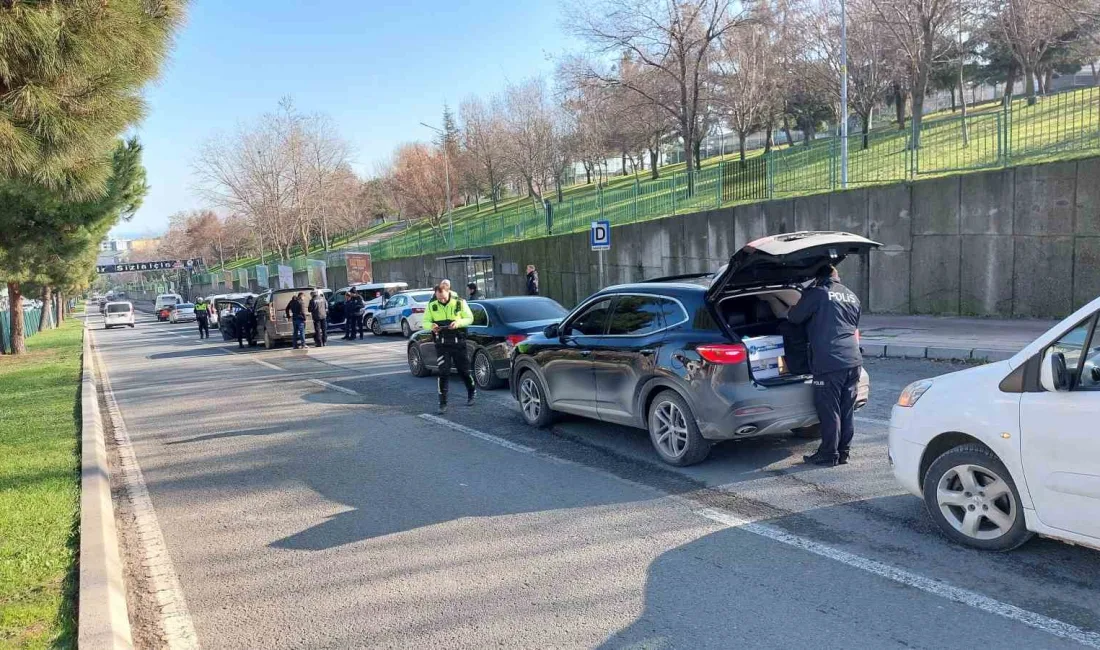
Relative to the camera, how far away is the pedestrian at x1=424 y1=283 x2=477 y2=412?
10414mm

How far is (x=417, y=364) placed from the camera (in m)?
14.4

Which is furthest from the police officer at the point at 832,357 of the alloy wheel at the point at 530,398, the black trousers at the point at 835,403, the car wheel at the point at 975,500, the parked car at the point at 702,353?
the alloy wheel at the point at 530,398

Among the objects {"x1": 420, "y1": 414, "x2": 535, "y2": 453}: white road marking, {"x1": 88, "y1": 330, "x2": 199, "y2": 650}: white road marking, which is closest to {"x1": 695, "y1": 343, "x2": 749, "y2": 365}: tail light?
{"x1": 420, "y1": 414, "x2": 535, "y2": 453}: white road marking

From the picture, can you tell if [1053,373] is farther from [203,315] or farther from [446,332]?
[203,315]

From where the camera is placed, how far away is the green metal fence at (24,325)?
2685cm

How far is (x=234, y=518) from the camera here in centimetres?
649

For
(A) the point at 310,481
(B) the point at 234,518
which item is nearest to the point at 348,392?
(A) the point at 310,481

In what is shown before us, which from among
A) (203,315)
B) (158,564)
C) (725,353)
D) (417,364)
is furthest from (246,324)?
(725,353)

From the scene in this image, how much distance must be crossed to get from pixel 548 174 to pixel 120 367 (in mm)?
41229

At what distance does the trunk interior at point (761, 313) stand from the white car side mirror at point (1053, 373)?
254 cm

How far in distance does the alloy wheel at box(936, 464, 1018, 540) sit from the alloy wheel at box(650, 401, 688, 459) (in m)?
2.38

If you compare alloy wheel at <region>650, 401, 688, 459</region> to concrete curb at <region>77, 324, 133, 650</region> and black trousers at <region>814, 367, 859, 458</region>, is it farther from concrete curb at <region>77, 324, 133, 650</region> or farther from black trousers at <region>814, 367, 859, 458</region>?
concrete curb at <region>77, 324, 133, 650</region>

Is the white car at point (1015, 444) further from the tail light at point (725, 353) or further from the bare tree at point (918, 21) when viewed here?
the bare tree at point (918, 21)

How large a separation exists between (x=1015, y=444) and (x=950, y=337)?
9860 mm
